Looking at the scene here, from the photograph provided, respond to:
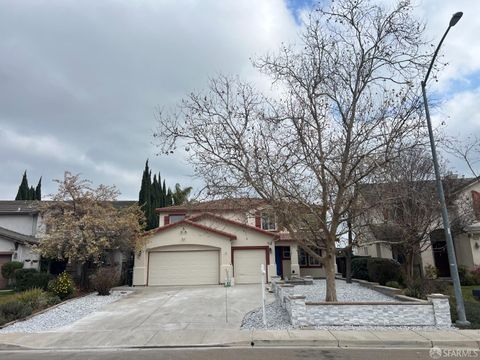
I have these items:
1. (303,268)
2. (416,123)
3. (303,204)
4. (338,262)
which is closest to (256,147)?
(303,204)

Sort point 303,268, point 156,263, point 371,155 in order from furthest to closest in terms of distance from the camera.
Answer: point 303,268, point 156,263, point 371,155

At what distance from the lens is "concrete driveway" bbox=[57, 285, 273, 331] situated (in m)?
12.0

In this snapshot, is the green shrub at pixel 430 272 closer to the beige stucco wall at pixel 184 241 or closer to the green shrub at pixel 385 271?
the green shrub at pixel 385 271

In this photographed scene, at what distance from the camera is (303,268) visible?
28797 mm

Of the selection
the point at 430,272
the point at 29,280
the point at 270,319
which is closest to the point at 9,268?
the point at 29,280

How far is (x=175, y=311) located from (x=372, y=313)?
737cm

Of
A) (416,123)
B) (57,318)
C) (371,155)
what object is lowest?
(57,318)

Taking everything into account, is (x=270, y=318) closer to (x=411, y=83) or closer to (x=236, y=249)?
(x=411, y=83)

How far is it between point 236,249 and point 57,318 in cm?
1362

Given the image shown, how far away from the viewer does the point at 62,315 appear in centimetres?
1405

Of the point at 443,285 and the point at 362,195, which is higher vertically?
the point at 362,195

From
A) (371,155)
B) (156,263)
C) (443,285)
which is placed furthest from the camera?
(156,263)

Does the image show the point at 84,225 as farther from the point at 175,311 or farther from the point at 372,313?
the point at 372,313

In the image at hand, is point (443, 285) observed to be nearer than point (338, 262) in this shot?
Yes
